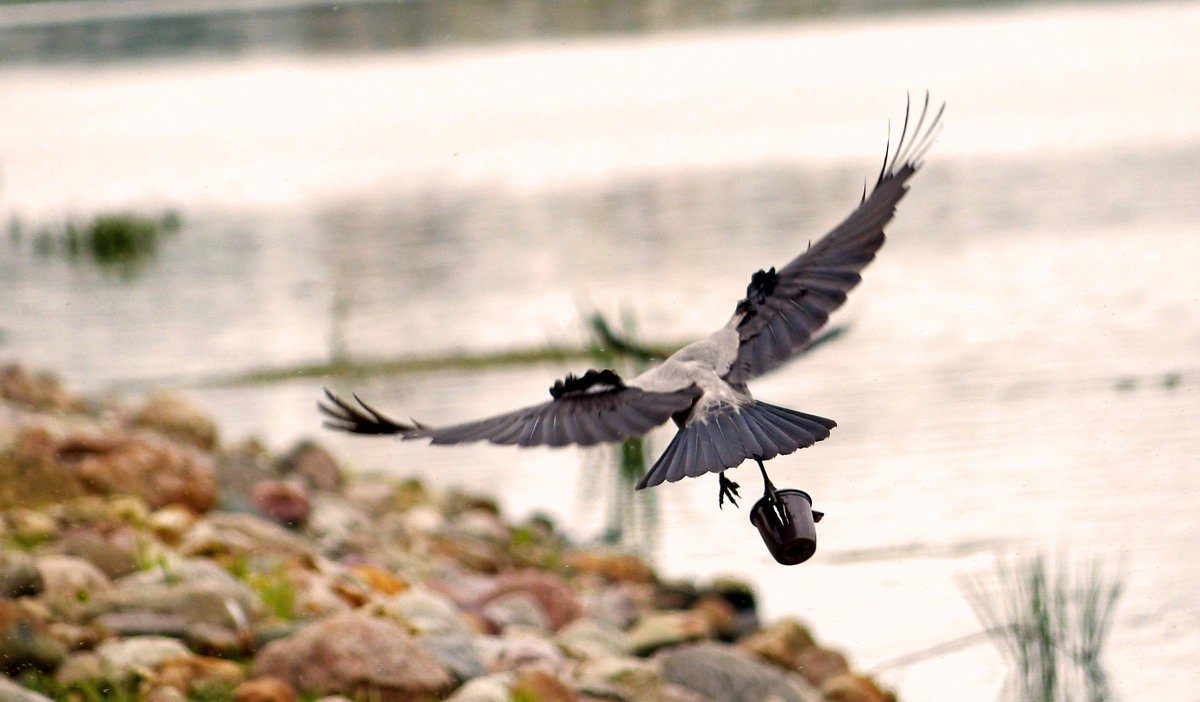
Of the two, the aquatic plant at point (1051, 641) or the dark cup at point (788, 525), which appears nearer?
the dark cup at point (788, 525)

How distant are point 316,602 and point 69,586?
0.88 meters

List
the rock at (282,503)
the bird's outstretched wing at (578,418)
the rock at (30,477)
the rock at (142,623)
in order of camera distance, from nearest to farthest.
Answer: the bird's outstretched wing at (578,418), the rock at (142,623), the rock at (30,477), the rock at (282,503)

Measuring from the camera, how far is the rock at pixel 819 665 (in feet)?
17.4

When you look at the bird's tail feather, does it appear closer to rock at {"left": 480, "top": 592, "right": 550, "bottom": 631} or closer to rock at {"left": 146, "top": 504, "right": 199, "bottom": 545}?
rock at {"left": 480, "top": 592, "right": 550, "bottom": 631}

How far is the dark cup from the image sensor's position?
2.42 m

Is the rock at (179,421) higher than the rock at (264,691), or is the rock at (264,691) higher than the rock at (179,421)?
the rock at (179,421)

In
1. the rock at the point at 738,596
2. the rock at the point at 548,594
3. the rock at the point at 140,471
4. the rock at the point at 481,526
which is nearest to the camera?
the rock at the point at 548,594

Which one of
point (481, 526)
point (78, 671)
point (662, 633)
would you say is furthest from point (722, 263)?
point (78, 671)

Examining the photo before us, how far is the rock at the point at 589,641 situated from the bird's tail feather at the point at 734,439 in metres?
3.08

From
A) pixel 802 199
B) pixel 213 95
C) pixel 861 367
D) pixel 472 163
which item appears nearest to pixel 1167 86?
pixel 802 199

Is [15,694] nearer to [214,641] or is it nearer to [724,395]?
[214,641]

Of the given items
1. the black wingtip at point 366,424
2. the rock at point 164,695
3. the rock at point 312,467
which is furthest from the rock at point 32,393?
the black wingtip at point 366,424

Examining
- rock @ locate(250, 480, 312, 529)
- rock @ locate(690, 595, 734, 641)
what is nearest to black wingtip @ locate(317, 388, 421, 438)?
rock @ locate(690, 595, 734, 641)

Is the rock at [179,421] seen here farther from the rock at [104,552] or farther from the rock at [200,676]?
the rock at [200,676]
